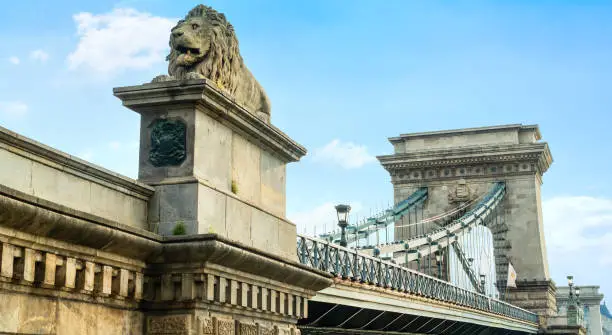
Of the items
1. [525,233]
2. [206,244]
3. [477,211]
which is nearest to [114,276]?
[206,244]

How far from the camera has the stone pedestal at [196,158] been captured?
445 inches

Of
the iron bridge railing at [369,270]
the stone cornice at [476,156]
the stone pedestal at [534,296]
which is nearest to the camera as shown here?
the iron bridge railing at [369,270]

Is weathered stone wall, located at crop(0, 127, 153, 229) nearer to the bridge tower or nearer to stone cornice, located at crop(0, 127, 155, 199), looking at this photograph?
stone cornice, located at crop(0, 127, 155, 199)

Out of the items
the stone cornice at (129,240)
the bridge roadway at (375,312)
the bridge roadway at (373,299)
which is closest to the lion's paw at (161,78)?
the stone cornice at (129,240)

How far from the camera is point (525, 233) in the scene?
234 feet

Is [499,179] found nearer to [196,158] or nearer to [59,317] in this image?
[196,158]

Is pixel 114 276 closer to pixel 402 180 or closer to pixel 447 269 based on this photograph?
pixel 447 269

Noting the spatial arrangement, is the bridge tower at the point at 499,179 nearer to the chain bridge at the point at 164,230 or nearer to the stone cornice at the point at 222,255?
the chain bridge at the point at 164,230

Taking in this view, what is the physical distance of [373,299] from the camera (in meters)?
25.7

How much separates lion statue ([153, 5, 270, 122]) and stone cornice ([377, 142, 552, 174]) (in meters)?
60.0

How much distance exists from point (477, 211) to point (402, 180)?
7882mm

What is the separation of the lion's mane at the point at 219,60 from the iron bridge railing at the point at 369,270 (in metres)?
7.83

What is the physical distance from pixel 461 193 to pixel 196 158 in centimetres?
6175

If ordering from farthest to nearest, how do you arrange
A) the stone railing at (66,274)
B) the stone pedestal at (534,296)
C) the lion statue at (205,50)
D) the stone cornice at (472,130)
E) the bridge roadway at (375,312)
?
the stone cornice at (472,130)
the stone pedestal at (534,296)
the bridge roadway at (375,312)
the lion statue at (205,50)
the stone railing at (66,274)
